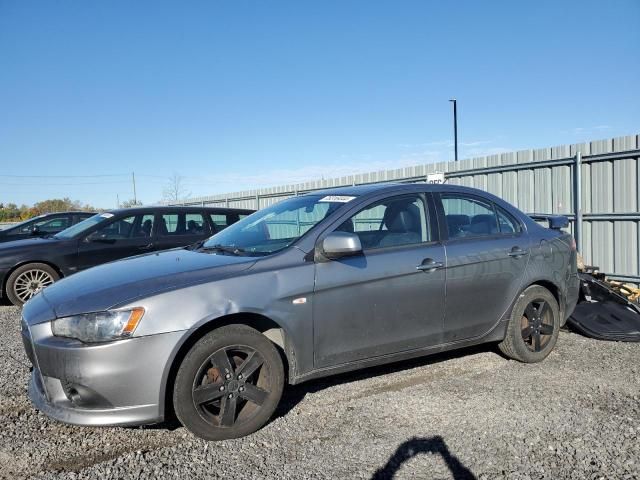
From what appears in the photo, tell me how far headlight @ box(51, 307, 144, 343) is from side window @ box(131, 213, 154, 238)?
5.67m

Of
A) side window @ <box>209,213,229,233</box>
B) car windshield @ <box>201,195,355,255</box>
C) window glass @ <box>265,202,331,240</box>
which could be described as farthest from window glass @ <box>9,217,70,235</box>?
window glass @ <box>265,202,331,240</box>

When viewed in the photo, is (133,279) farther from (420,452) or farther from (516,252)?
(516,252)

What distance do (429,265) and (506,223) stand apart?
118 cm

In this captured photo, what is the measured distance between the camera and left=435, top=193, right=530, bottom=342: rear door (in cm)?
443


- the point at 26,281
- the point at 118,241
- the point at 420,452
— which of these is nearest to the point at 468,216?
the point at 420,452

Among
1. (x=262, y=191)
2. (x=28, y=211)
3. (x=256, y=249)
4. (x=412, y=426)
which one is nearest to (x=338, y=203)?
(x=256, y=249)

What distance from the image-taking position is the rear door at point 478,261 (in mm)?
4426

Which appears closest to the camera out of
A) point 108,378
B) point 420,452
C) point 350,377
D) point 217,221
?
point 108,378

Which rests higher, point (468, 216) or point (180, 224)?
point (468, 216)

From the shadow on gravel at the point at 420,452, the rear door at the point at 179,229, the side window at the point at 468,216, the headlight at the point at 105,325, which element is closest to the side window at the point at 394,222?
the side window at the point at 468,216

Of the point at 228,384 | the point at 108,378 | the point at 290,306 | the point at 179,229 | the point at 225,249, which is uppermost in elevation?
the point at 225,249

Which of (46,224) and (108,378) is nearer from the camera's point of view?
(108,378)

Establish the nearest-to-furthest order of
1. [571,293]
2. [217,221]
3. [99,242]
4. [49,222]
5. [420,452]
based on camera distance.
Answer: [420,452]
[571,293]
[99,242]
[217,221]
[49,222]

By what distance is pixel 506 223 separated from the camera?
5.00 m
